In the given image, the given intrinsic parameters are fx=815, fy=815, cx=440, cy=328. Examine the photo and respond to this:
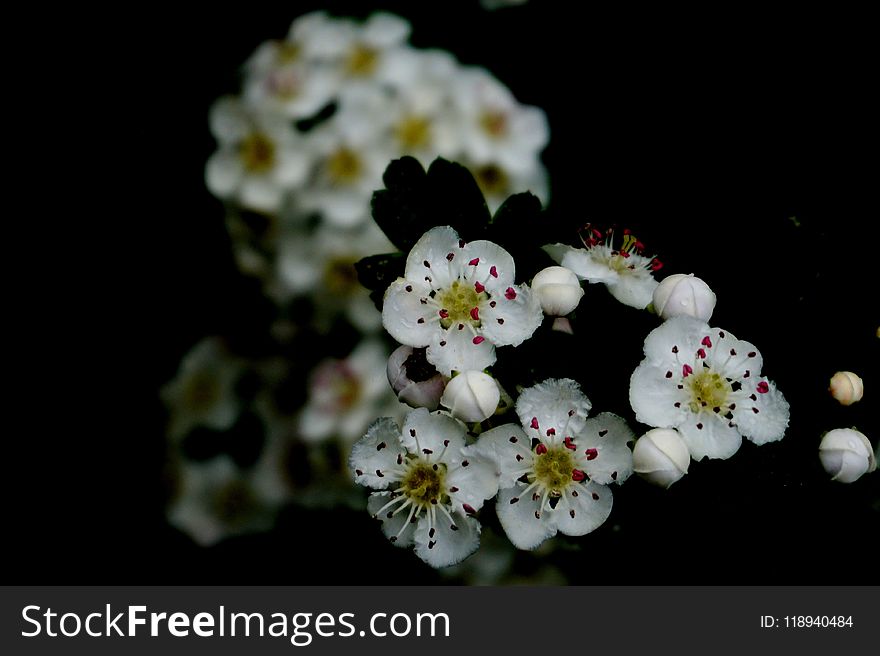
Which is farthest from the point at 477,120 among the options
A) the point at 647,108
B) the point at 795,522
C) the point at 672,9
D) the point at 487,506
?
the point at 795,522

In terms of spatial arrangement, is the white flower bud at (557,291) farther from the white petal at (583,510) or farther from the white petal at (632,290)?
the white petal at (583,510)

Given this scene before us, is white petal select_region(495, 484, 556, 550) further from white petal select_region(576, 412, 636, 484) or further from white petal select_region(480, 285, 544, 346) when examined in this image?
white petal select_region(480, 285, 544, 346)

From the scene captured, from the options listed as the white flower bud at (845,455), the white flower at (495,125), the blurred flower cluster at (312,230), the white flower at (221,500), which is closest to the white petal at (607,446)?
the white flower bud at (845,455)

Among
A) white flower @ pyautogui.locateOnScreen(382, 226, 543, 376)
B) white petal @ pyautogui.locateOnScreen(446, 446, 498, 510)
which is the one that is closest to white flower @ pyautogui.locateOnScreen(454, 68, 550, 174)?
white flower @ pyautogui.locateOnScreen(382, 226, 543, 376)

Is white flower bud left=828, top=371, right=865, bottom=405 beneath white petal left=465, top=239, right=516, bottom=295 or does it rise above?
beneath

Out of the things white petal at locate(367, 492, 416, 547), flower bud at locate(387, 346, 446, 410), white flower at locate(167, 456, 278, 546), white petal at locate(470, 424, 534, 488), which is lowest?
white petal at locate(367, 492, 416, 547)

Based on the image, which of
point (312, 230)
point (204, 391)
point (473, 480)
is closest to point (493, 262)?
point (473, 480)

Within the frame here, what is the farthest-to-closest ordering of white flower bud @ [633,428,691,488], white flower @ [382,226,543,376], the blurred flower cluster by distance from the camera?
the blurred flower cluster < white flower @ [382,226,543,376] < white flower bud @ [633,428,691,488]
